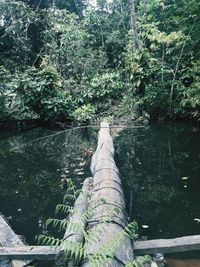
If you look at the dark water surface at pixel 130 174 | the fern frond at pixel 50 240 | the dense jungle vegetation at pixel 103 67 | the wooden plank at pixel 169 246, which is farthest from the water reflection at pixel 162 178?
the dense jungle vegetation at pixel 103 67

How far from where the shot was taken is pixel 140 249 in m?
3.48

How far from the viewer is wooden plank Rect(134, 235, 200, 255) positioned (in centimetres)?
337

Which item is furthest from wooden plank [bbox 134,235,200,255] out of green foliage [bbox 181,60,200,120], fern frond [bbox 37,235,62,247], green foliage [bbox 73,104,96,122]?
green foliage [bbox 73,104,96,122]

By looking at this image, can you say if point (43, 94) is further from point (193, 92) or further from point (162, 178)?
point (162, 178)

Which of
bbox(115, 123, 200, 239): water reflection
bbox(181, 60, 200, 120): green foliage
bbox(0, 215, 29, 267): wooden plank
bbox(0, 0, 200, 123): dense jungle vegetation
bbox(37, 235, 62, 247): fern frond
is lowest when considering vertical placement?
bbox(37, 235, 62, 247): fern frond

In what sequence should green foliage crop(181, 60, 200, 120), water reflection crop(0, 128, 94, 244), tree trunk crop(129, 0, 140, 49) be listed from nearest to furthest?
water reflection crop(0, 128, 94, 244), green foliage crop(181, 60, 200, 120), tree trunk crop(129, 0, 140, 49)

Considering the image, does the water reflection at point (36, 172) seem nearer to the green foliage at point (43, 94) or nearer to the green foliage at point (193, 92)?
the green foliage at point (43, 94)

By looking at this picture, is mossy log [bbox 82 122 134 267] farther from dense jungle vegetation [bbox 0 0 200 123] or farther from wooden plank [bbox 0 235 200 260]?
dense jungle vegetation [bbox 0 0 200 123]

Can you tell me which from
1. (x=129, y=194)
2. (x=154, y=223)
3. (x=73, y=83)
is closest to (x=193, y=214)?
(x=154, y=223)

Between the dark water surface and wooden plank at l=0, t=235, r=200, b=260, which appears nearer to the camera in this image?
wooden plank at l=0, t=235, r=200, b=260

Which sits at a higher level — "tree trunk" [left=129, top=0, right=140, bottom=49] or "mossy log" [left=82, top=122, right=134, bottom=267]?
"tree trunk" [left=129, top=0, right=140, bottom=49]

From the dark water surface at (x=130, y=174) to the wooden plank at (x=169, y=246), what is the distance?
1.31 meters

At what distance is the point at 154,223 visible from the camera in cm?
Result: 512

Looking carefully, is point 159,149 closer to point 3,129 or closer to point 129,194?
point 129,194
